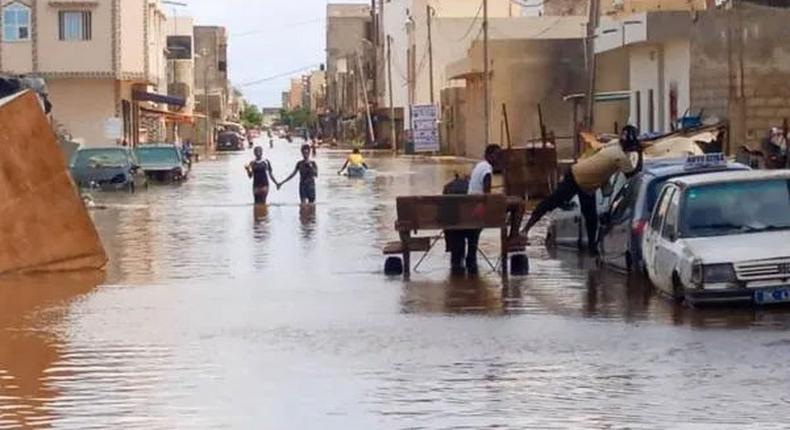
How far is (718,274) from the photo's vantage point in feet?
52.6

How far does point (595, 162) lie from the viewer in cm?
2289

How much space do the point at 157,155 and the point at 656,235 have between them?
41062mm

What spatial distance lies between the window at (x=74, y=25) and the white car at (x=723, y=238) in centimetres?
5718

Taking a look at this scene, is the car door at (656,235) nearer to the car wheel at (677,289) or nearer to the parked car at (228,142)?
the car wheel at (677,289)

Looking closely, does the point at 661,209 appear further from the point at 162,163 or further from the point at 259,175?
the point at 162,163

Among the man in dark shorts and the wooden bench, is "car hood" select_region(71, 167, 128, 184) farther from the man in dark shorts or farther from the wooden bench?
the wooden bench

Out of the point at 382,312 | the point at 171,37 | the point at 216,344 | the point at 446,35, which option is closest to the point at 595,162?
the point at 382,312

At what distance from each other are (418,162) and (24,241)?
180ft

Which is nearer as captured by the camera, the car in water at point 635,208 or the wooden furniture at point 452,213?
the car in water at point 635,208

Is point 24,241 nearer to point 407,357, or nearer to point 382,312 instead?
point 382,312

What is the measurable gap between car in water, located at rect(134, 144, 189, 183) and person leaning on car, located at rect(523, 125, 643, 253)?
33.6 m

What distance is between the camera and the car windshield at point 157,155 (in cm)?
5713

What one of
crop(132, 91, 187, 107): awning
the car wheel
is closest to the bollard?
the car wheel

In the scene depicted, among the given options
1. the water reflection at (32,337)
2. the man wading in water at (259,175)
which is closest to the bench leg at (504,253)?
the water reflection at (32,337)
